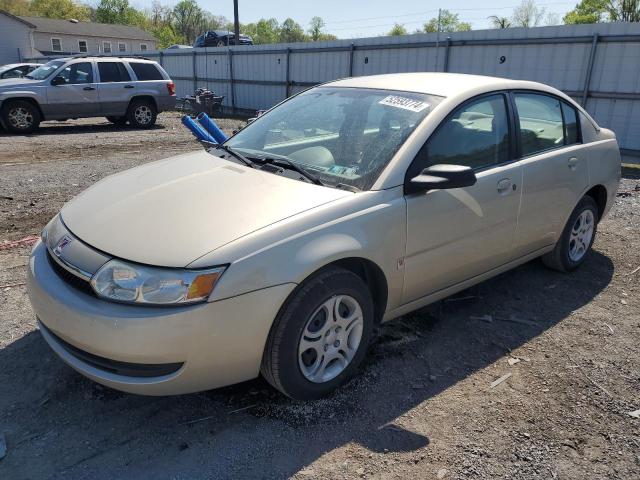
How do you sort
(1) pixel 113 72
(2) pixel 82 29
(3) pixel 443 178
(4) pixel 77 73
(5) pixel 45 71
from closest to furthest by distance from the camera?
(3) pixel 443 178, (5) pixel 45 71, (4) pixel 77 73, (1) pixel 113 72, (2) pixel 82 29

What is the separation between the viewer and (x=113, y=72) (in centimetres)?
→ 1430

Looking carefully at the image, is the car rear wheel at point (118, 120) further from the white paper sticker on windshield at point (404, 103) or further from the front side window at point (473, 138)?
the front side window at point (473, 138)

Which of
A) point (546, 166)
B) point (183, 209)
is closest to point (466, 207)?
point (546, 166)

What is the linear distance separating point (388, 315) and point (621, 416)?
53.9 inches

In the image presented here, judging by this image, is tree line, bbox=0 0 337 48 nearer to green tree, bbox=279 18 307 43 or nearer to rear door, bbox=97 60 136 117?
green tree, bbox=279 18 307 43

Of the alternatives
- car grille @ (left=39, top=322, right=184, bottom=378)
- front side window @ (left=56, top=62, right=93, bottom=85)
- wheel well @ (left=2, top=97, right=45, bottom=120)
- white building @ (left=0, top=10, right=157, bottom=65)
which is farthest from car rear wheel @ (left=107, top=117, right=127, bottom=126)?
white building @ (left=0, top=10, right=157, bottom=65)

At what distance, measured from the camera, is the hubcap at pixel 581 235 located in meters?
4.62

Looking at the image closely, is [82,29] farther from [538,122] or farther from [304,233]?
[304,233]

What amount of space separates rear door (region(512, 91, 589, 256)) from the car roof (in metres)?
0.23

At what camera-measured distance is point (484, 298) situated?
167 inches

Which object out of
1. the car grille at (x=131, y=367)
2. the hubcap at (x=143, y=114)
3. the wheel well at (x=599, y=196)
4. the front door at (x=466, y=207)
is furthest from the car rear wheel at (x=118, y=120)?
the car grille at (x=131, y=367)

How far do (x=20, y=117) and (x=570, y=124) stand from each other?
13.1 meters

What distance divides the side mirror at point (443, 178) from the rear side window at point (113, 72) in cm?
1345

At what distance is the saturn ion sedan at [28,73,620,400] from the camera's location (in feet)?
7.78
